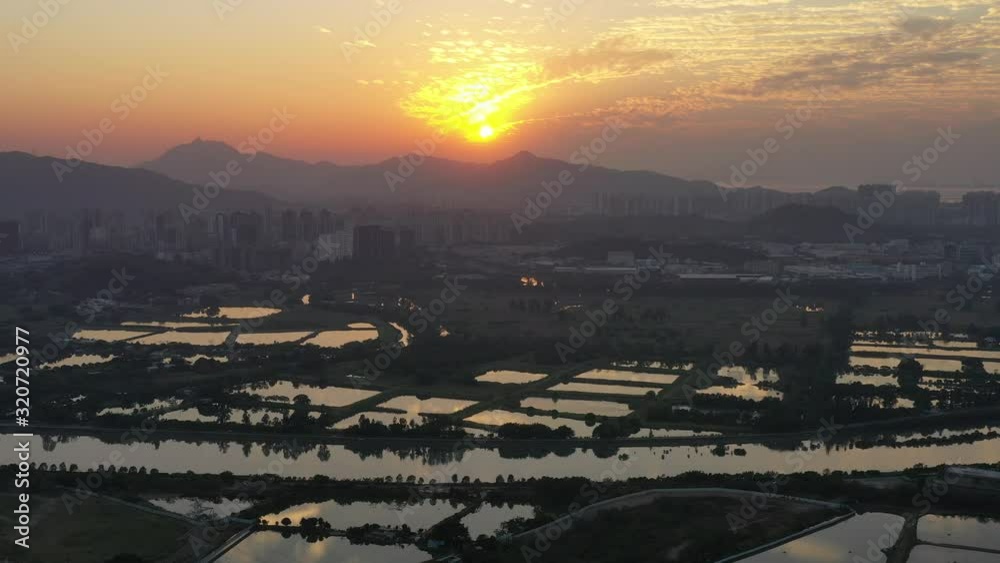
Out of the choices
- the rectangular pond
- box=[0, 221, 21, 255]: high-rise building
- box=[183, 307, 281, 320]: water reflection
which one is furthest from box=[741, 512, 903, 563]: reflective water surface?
box=[0, 221, 21, 255]: high-rise building

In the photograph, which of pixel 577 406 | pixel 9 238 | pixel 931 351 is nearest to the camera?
pixel 577 406

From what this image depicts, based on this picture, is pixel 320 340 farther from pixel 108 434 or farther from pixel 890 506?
pixel 890 506

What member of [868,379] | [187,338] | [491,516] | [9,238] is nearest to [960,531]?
[491,516]

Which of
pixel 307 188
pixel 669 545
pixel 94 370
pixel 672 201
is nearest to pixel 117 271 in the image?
pixel 94 370

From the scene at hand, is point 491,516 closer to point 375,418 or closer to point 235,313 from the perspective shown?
point 375,418

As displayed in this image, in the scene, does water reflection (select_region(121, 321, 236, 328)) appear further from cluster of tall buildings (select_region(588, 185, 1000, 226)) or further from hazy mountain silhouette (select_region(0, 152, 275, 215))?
cluster of tall buildings (select_region(588, 185, 1000, 226))

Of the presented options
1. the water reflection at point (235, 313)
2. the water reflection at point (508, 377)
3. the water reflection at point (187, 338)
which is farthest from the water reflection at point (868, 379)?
the water reflection at point (235, 313)
